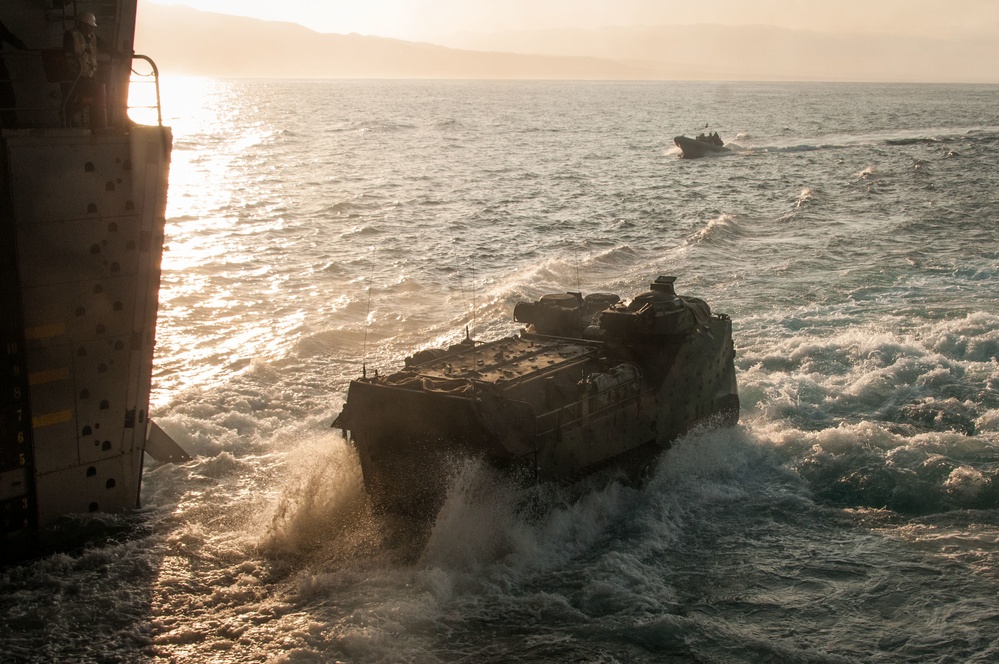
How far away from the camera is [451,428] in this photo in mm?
12312

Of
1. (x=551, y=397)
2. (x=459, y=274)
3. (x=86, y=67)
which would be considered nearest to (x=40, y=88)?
(x=86, y=67)

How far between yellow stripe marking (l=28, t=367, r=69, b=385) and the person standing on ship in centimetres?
290

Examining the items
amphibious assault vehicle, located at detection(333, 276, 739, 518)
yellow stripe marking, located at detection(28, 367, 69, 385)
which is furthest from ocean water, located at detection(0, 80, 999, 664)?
yellow stripe marking, located at detection(28, 367, 69, 385)

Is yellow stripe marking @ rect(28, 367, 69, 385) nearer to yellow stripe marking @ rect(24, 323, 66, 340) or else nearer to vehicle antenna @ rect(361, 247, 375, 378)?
yellow stripe marking @ rect(24, 323, 66, 340)

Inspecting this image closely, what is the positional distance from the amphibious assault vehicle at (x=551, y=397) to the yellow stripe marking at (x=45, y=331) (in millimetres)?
3494

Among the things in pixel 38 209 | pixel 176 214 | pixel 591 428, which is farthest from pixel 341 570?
pixel 176 214

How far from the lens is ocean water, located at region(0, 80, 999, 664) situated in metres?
11.0

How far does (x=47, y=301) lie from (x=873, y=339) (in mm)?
16425

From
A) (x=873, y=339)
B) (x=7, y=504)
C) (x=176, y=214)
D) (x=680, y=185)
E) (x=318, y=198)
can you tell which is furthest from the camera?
(x=680, y=185)

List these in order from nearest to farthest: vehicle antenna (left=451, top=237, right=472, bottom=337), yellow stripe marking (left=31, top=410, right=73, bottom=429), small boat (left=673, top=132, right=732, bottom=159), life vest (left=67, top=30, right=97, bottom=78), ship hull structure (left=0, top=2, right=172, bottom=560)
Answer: life vest (left=67, top=30, right=97, bottom=78), ship hull structure (left=0, top=2, right=172, bottom=560), yellow stripe marking (left=31, top=410, right=73, bottom=429), vehicle antenna (left=451, top=237, right=472, bottom=337), small boat (left=673, top=132, right=732, bottom=159)

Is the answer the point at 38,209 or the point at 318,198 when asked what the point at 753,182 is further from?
the point at 38,209

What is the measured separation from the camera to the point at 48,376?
12.2 meters

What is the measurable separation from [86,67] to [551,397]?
268 inches

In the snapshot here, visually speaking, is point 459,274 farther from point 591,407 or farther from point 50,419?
point 50,419
